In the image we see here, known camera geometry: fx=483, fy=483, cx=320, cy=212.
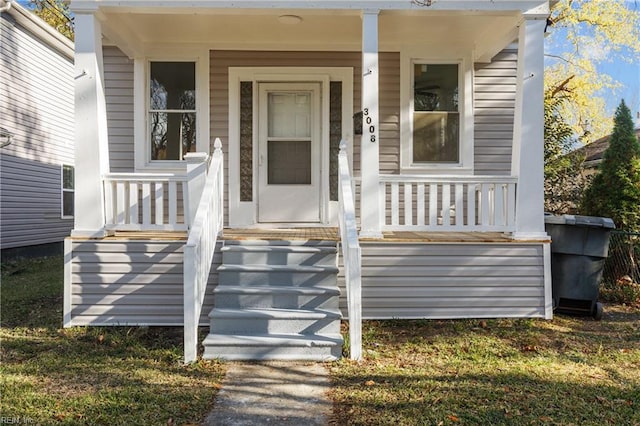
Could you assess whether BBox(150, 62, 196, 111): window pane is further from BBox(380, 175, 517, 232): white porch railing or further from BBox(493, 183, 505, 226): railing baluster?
BBox(493, 183, 505, 226): railing baluster

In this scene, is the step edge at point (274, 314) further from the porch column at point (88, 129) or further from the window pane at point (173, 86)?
the window pane at point (173, 86)

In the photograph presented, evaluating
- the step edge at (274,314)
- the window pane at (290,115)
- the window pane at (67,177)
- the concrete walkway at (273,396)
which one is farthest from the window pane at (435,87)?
the window pane at (67,177)

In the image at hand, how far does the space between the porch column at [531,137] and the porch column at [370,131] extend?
55.2 inches

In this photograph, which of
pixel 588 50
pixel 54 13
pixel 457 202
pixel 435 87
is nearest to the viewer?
pixel 457 202

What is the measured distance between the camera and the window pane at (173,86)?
6.16 metres

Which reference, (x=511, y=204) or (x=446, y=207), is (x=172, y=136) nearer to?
(x=446, y=207)

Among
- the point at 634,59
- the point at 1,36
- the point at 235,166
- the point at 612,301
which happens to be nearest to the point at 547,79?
the point at 634,59

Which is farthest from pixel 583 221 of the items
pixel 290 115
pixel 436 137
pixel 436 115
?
pixel 290 115

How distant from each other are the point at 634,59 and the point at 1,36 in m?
17.9

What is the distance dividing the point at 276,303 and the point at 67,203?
375 inches

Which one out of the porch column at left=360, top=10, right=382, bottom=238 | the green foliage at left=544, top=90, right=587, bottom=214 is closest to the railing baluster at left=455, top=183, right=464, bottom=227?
the porch column at left=360, top=10, right=382, bottom=238

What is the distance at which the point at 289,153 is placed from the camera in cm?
A: 621

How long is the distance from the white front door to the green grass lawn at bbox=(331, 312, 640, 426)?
2.05 m

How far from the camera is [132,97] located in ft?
20.1
